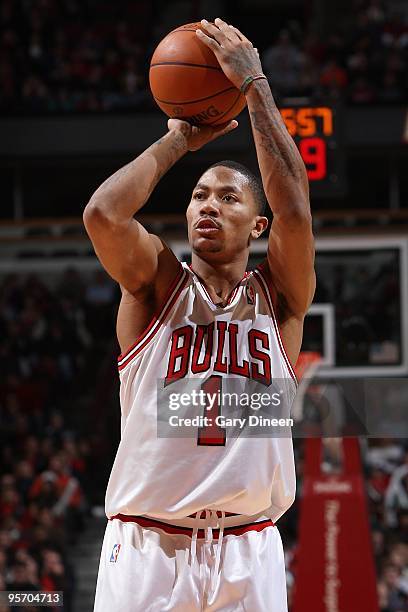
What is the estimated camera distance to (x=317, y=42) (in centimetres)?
1402

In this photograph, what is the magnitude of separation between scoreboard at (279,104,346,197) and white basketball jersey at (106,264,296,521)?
10.1 ft

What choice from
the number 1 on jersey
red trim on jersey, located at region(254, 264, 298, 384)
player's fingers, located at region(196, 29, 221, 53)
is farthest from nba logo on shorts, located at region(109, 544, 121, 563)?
player's fingers, located at region(196, 29, 221, 53)

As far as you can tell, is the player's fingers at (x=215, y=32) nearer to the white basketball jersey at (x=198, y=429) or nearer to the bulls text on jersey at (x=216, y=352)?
the white basketball jersey at (x=198, y=429)

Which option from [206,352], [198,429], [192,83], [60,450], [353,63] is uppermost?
[353,63]

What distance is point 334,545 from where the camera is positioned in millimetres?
6840

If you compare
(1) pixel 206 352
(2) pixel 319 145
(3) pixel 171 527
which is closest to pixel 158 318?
(1) pixel 206 352

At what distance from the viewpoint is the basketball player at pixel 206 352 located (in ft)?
10.3

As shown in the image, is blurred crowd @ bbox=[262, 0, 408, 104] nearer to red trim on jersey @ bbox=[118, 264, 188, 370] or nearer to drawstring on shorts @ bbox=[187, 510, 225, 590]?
red trim on jersey @ bbox=[118, 264, 188, 370]

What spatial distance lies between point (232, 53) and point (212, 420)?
1.23 meters

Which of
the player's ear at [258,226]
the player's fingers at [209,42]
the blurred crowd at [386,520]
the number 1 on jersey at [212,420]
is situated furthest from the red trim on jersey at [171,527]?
the blurred crowd at [386,520]

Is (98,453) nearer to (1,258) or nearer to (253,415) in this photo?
(1,258)

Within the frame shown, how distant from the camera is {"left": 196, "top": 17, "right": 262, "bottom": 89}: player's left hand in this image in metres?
3.39

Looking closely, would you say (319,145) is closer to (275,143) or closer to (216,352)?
(275,143)

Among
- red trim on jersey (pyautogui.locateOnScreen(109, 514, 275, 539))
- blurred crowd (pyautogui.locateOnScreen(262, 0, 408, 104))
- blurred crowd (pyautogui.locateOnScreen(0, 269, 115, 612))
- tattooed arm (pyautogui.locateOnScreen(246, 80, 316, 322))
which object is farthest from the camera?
blurred crowd (pyautogui.locateOnScreen(262, 0, 408, 104))
